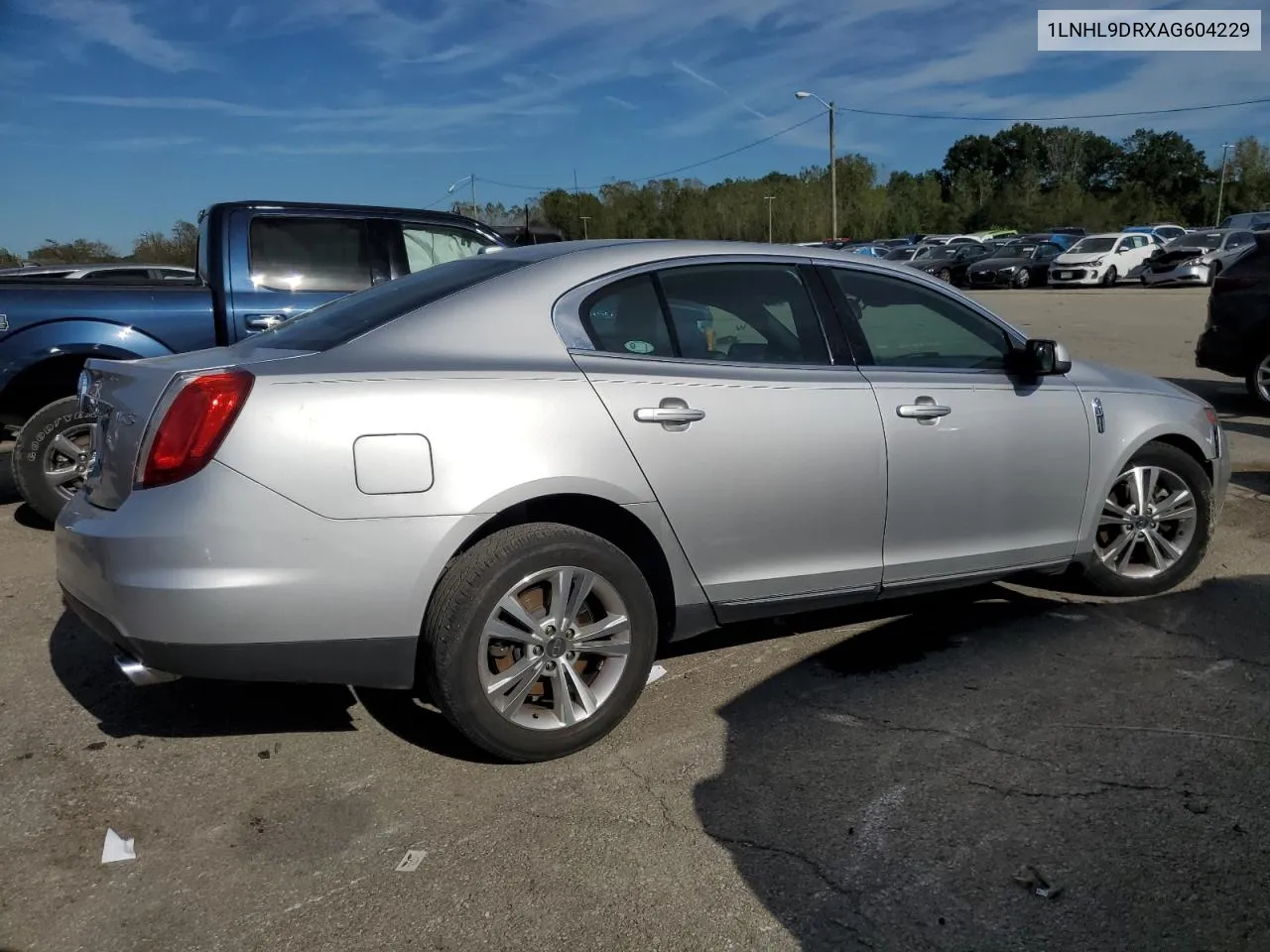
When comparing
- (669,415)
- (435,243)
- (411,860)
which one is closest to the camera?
(411,860)

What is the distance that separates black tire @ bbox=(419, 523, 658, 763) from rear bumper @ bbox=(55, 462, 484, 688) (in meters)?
0.07

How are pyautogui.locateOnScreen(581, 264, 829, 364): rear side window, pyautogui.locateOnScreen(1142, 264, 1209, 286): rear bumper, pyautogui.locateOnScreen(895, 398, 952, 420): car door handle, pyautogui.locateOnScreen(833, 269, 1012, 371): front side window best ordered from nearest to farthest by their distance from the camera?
pyautogui.locateOnScreen(581, 264, 829, 364): rear side window < pyautogui.locateOnScreen(895, 398, 952, 420): car door handle < pyautogui.locateOnScreen(833, 269, 1012, 371): front side window < pyautogui.locateOnScreen(1142, 264, 1209, 286): rear bumper

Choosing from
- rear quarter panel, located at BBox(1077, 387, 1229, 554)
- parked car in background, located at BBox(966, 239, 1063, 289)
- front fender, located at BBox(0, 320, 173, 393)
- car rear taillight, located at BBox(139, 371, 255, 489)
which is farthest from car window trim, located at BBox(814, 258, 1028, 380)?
parked car in background, located at BBox(966, 239, 1063, 289)

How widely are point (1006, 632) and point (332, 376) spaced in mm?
2921

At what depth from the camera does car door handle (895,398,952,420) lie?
390 centimetres

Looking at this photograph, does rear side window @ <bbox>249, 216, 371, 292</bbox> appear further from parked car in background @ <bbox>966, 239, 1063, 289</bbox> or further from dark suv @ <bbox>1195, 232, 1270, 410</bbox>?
parked car in background @ <bbox>966, 239, 1063, 289</bbox>

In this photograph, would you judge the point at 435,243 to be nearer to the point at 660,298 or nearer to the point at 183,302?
the point at 183,302

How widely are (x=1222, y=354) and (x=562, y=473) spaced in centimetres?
883

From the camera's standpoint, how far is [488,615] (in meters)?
3.10

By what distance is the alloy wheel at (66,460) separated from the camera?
6043 millimetres

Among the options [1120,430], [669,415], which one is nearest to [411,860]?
[669,415]

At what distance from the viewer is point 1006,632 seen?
4.45 metres

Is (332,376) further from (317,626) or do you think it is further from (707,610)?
(707,610)

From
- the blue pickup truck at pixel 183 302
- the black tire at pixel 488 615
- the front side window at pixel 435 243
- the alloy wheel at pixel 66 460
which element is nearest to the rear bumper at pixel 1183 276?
the front side window at pixel 435 243
